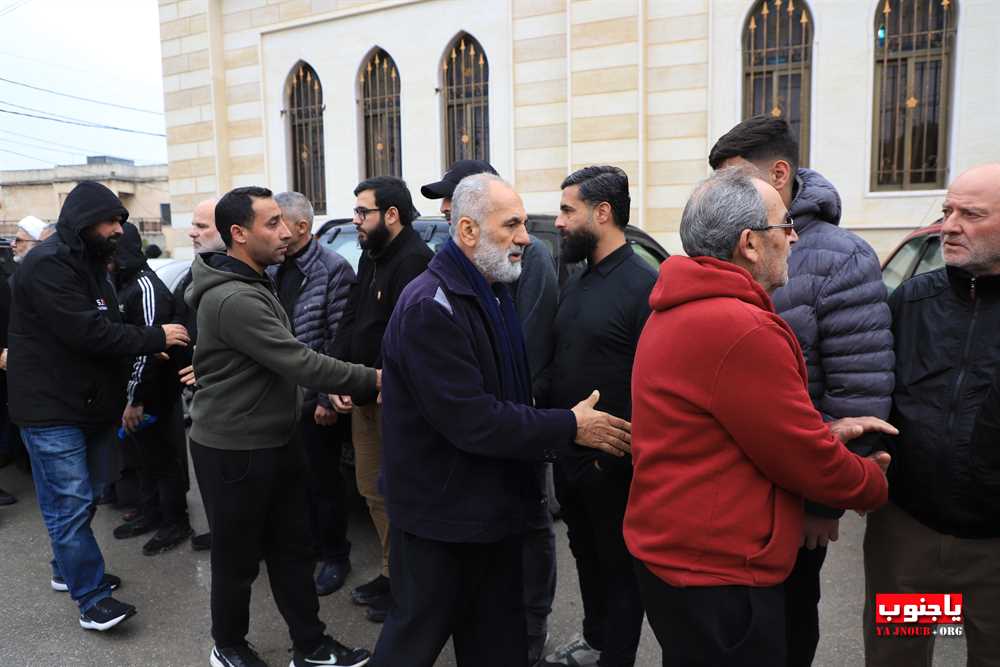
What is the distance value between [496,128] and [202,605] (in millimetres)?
9098

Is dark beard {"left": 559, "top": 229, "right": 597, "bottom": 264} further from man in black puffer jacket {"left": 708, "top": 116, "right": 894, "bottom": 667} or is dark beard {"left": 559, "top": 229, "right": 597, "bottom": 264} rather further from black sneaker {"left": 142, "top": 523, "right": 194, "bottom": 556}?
black sneaker {"left": 142, "top": 523, "right": 194, "bottom": 556}

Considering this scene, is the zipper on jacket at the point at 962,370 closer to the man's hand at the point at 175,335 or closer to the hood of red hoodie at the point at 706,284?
the hood of red hoodie at the point at 706,284

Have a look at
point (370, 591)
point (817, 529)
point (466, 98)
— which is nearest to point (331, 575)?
point (370, 591)

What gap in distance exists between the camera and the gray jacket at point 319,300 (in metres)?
3.91

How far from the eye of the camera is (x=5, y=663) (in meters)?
3.24

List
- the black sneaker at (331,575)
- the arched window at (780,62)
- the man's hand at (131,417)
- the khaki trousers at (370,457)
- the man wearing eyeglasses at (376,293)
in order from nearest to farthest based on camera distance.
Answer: the man wearing eyeglasses at (376,293)
the khaki trousers at (370,457)
the black sneaker at (331,575)
the man's hand at (131,417)
the arched window at (780,62)

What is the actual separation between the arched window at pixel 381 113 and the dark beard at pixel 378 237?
9190 millimetres

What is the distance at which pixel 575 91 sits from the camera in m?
10.4

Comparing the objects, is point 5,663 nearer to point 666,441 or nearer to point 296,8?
point 666,441

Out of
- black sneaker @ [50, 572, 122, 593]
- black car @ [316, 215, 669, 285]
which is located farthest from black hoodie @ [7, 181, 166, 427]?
black car @ [316, 215, 669, 285]

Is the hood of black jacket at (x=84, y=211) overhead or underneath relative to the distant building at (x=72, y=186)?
underneath

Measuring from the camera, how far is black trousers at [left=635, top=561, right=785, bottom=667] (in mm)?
1698

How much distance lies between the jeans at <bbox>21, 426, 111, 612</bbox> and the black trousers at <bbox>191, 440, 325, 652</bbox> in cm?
92

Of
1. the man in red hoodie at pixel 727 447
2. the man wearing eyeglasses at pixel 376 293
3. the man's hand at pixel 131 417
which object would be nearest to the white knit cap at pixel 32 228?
the man's hand at pixel 131 417
